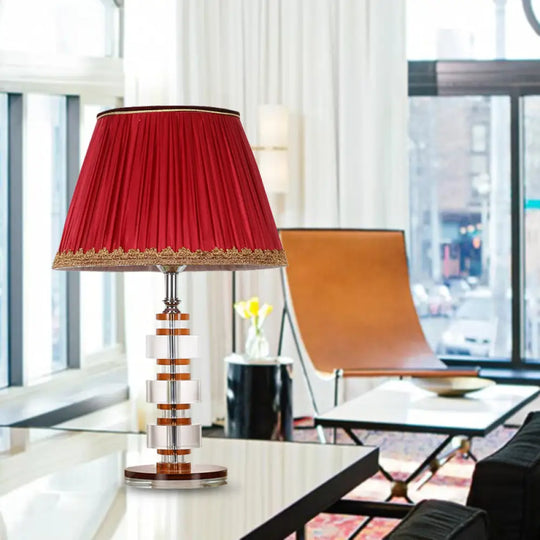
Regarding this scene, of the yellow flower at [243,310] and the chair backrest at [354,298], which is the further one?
the yellow flower at [243,310]

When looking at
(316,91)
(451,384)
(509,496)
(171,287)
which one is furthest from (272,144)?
(509,496)

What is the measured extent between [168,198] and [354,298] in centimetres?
363

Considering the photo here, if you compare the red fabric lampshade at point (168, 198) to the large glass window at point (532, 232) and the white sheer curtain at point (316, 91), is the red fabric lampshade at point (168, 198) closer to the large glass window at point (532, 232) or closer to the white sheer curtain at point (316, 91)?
the white sheer curtain at point (316, 91)

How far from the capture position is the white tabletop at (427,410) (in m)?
3.24

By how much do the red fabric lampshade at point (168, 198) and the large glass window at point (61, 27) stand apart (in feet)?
10.5

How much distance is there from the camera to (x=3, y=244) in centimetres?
480

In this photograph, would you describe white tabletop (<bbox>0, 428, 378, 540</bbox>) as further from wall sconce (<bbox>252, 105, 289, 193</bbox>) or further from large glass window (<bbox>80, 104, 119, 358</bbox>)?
wall sconce (<bbox>252, 105, 289, 193</bbox>)

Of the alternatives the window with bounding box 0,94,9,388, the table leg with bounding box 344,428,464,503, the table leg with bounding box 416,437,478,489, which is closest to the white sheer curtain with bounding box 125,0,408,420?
the window with bounding box 0,94,9,388

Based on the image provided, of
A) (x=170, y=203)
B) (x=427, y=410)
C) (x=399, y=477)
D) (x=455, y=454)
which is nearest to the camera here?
(x=170, y=203)

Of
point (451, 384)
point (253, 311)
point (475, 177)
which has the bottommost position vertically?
point (451, 384)

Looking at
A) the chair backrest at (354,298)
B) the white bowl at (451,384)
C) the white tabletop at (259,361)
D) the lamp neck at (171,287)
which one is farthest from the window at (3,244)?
the lamp neck at (171,287)

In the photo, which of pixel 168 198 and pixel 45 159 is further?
pixel 45 159

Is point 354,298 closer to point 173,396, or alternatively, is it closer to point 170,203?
point 173,396

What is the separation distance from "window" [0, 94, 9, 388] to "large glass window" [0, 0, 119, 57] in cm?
28
